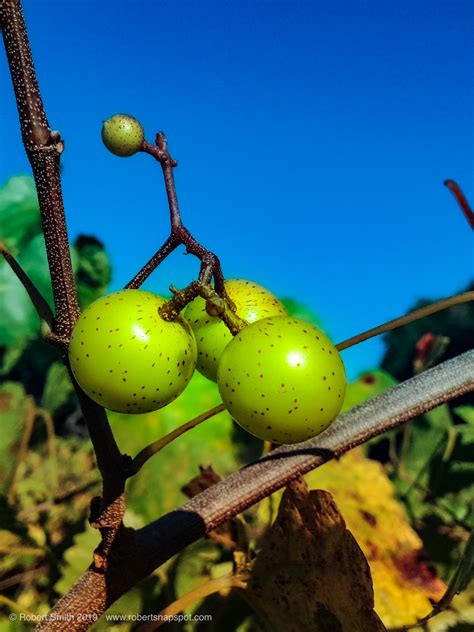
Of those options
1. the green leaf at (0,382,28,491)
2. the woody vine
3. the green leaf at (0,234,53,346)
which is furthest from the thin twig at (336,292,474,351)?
the green leaf at (0,234,53,346)

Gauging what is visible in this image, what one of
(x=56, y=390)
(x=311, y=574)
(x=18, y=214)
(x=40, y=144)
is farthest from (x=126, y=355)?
(x=18, y=214)

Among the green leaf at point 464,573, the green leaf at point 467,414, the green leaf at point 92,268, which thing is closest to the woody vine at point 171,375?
the green leaf at point 464,573

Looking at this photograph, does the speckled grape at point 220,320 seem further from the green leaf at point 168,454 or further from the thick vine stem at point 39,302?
the green leaf at point 168,454

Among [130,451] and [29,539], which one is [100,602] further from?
[130,451]

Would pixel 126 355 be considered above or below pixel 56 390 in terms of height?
above

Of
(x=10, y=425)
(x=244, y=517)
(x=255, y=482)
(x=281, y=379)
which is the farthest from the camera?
(x=10, y=425)

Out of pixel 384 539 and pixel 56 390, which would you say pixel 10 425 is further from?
pixel 384 539
